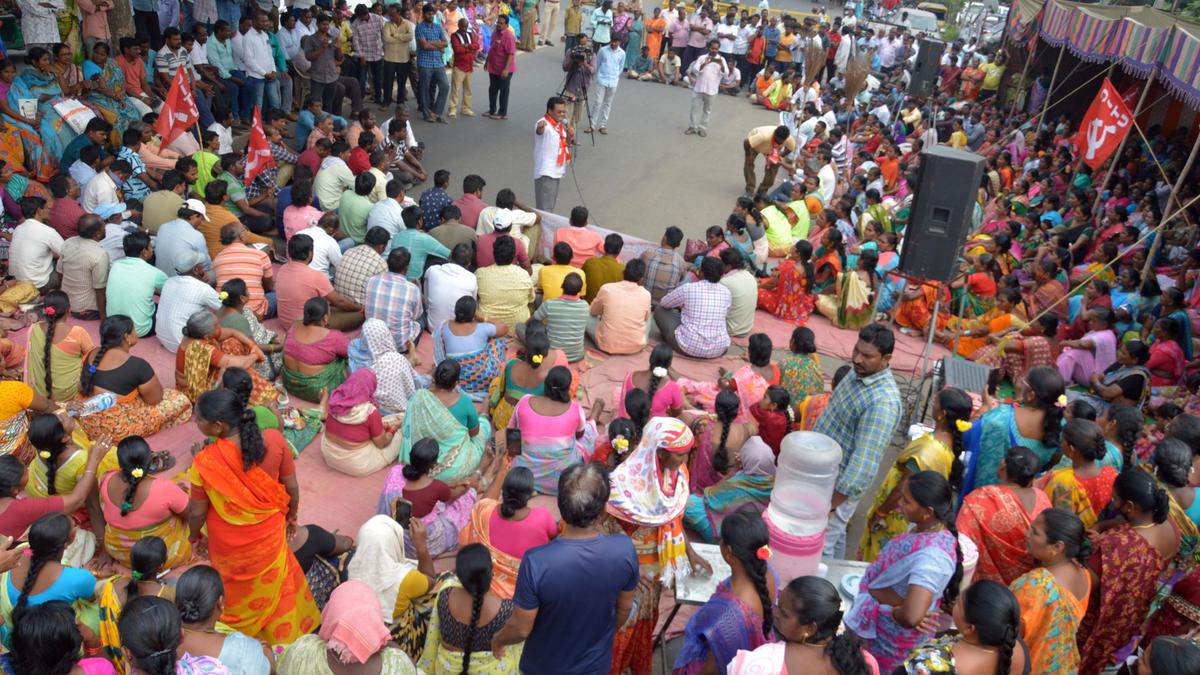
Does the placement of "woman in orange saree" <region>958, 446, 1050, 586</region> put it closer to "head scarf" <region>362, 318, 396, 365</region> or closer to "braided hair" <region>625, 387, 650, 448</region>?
"braided hair" <region>625, 387, 650, 448</region>

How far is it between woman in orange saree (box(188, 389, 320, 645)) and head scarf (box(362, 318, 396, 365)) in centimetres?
195

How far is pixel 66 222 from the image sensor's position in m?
6.96

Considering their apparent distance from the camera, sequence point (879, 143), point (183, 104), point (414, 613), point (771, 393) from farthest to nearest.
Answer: point (879, 143) → point (183, 104) → point (771, 393) → point (414, 613)

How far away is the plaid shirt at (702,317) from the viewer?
7094mm

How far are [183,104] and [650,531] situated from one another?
6076 millimetres

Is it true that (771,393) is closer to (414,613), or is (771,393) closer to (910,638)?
(910,638)

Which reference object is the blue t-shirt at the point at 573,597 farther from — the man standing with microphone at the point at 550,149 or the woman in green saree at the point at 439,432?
the man standing with microphone at the point at 550,149

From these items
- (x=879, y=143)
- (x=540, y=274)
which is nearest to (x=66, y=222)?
(x=540, y=274)

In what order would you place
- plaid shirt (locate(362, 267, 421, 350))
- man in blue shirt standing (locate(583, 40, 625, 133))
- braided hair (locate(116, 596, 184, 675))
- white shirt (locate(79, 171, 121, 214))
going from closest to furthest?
1. braided hair (locate(116, 596, 184, 675))
2. plaid shirt (locate(362, 267, 421, 350))
3. white shirt (locate(79, 171, 121, 214))
4. man in blue shirt standing (locate(583, 40, 625, 133))

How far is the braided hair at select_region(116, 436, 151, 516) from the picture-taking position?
12.7ft

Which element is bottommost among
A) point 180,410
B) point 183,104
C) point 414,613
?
point 180,410

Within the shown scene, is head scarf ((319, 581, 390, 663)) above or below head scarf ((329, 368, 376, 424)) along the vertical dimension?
above

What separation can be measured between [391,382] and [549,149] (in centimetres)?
423

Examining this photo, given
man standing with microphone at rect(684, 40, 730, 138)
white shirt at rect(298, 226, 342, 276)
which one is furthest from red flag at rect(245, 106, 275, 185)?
man standing with microphone at rect(684, 40, 730, 138)
